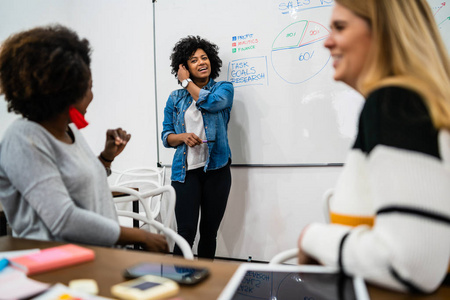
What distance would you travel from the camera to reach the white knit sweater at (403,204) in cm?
48

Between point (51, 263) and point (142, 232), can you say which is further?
point (142, 232)

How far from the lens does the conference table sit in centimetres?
52

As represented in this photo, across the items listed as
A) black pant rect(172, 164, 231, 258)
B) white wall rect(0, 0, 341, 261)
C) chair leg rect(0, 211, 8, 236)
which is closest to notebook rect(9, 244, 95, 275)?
chair leg rect(0, 211, 8, 236)

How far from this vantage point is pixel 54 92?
0.96 m

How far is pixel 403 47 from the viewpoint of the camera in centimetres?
59

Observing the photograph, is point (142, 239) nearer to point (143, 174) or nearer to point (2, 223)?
point (2, 223)

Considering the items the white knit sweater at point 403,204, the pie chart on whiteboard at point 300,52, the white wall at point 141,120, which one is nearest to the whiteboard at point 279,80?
the pie chart on whiteboard at point 300,52

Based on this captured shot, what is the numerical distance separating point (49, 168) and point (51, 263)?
0.32m

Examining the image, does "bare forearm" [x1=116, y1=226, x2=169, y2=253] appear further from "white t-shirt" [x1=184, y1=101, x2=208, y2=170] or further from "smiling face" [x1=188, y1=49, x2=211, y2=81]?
"smiling face" [x1=188, y1=49, x2=211, y2=81]

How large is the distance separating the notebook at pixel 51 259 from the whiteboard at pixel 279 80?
190cm

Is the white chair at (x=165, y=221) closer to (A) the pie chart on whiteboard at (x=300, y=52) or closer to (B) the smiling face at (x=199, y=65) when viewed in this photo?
(B) the smiling face at (x=199, y=65)

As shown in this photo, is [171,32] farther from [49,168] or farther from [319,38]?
[49,168]

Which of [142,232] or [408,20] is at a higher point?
[408,20]

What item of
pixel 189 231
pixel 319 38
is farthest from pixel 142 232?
pixel 319 38
